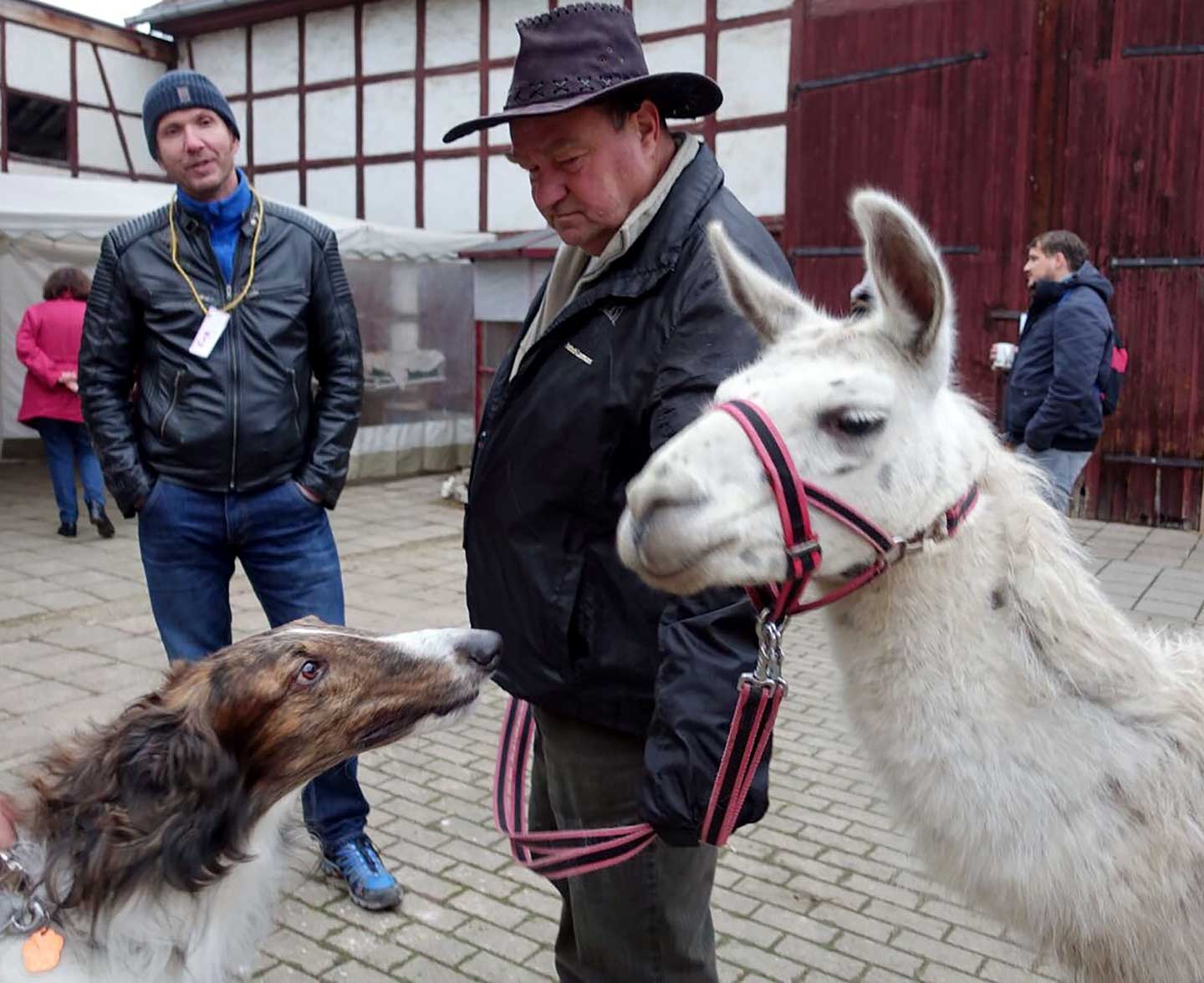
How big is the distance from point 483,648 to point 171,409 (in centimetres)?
169

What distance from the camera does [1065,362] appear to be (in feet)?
23.2

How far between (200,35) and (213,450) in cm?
1640

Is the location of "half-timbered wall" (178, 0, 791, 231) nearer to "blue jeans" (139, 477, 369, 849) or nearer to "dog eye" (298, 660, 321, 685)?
"blue jeans" (139, 477, 369, 849)

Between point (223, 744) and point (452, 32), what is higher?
point (452, 32)

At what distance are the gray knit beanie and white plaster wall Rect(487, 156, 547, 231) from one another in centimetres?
1113

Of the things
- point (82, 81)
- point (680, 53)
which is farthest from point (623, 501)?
point (82, 81)

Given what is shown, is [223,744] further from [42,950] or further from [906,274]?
[906,274]

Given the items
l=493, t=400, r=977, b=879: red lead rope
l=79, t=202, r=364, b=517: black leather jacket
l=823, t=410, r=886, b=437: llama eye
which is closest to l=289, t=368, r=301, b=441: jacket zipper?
l=79, t=202, r=364, b=517: black leather jacket

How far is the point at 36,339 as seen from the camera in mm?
9461

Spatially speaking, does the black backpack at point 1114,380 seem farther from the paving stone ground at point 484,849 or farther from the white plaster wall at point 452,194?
the white plaster wall at point 452,194

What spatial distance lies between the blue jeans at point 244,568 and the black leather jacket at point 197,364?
65 mm

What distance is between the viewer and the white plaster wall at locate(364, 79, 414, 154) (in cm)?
1552

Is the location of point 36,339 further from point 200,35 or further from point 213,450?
point 200,35

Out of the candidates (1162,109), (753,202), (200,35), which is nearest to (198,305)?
→ (1162,109)
